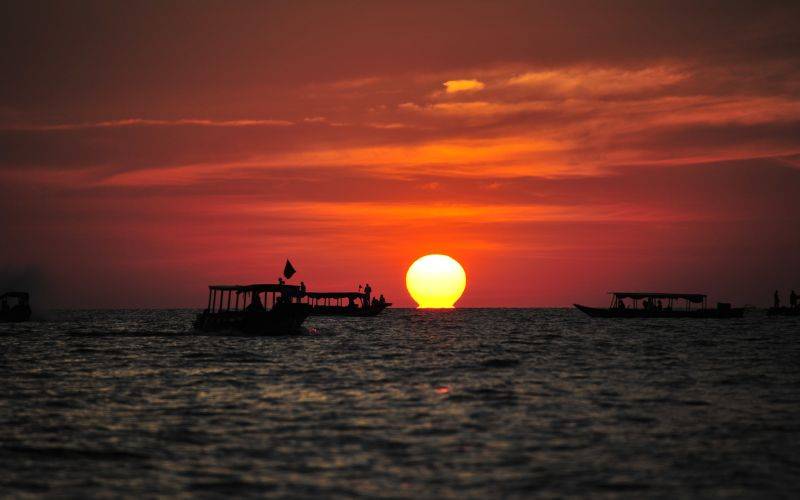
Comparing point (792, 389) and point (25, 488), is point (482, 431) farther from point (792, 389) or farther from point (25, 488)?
point (792, 389)

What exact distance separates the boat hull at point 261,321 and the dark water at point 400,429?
2519 cm

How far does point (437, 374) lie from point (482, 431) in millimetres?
15580

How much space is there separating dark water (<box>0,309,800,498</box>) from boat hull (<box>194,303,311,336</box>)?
25.2m

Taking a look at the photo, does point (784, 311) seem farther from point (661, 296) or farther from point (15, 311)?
point (15, 311)

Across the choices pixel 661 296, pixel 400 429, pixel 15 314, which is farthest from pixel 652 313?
pixel 400 429

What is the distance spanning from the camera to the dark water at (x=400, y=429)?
1546 cm

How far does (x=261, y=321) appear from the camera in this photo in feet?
220

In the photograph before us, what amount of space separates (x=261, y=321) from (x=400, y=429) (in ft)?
155

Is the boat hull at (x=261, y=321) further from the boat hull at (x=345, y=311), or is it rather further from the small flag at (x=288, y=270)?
the boat hull at (x=345, y=311)

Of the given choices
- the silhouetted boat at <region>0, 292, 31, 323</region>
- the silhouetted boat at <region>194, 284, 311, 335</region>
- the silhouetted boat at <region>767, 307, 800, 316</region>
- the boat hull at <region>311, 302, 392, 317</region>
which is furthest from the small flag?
the silhouetted boat at <region>767, 307, 800, 316</region>

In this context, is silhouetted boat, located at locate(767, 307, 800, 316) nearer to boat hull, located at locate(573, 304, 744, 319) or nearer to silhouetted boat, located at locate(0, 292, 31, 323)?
boat hull, located at locate(573, 304, 744, 319)

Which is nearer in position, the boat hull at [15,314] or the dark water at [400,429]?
the dark water at [400,429]

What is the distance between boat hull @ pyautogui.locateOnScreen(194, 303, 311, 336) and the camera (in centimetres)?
6700

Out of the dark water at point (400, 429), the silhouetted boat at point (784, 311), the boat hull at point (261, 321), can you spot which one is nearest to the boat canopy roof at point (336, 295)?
the boat hull at point (261, 321)
